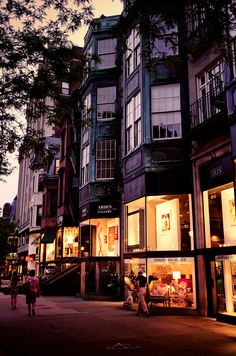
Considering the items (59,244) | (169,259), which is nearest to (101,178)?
(169,259)

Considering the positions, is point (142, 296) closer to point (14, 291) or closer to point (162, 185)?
point (162, 185)

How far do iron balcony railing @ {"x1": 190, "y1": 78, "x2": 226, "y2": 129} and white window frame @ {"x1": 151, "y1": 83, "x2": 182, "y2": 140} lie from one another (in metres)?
0.90

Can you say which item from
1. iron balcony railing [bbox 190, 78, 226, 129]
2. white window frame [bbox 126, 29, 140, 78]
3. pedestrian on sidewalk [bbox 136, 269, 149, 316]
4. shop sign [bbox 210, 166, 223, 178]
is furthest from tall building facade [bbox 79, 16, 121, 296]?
shop sign [bbox 210, 166, 223, 178]

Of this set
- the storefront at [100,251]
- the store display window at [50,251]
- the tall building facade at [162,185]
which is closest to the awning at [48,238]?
the store display window at [50,251]

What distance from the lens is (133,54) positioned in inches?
812

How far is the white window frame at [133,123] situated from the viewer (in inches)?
747

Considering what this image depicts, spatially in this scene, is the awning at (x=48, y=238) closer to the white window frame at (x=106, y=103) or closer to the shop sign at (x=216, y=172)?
the white window frame at (x=106, y=103)

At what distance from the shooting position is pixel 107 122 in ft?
82.7

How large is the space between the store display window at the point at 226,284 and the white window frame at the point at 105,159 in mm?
11398

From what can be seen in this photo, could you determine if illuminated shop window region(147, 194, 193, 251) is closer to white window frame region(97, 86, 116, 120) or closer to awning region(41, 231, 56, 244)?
white window frame region(97, 86, 116, 120)

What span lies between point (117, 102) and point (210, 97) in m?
10.3

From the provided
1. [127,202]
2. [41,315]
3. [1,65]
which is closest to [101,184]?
[127,202]

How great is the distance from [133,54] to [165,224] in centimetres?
922

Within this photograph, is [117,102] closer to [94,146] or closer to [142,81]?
[94,146]
